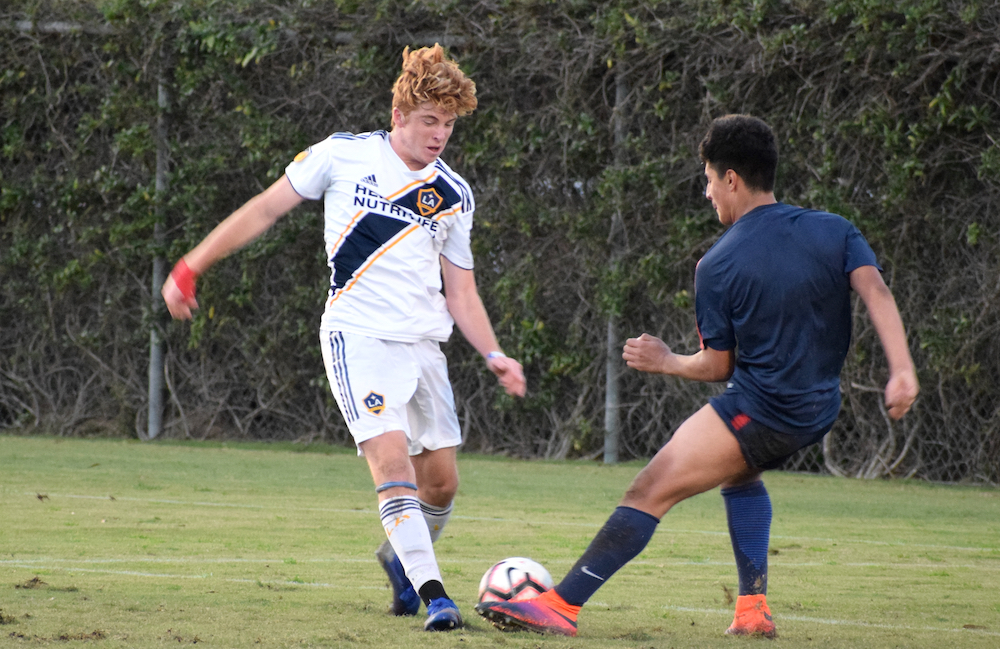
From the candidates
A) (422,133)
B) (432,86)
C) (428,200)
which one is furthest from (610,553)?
(432,86)

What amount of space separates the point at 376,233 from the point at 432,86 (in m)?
0.55

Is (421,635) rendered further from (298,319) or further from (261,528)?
(298,319)

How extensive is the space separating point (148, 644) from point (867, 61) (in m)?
7.95

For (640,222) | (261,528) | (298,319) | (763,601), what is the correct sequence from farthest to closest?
(298,319)
(640,222)
(261,528)
(763,601)

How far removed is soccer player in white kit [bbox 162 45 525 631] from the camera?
441cm

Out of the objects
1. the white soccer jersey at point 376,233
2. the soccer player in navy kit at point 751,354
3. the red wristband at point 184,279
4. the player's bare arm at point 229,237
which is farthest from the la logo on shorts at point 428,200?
the soccer player in navy kit at point 751,354

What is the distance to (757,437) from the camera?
405cm

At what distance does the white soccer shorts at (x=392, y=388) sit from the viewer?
442cm

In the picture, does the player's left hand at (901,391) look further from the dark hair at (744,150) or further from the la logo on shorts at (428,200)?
the la logo on shorts at (428,200)

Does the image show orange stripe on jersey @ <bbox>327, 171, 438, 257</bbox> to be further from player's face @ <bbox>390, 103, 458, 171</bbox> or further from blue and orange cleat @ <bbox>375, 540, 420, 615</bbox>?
blue and orange cleat @ <bbox>375, 540, 420, 615</bbox>

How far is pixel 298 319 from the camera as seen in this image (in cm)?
1273

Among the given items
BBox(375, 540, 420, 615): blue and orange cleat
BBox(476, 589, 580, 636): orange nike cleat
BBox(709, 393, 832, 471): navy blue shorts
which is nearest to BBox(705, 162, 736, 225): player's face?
BBox(709, 393, 832, 471): navy blue shorts

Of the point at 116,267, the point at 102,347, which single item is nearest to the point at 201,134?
the point at 116,267

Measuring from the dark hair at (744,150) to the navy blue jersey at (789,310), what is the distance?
→ 222 mm
